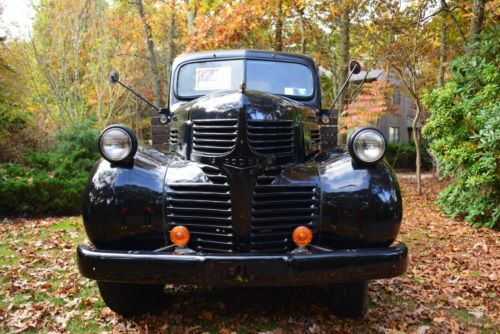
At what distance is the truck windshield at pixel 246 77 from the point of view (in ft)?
15.4

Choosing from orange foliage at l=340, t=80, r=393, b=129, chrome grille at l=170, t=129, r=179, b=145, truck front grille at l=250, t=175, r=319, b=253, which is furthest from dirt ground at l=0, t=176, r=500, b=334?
orange foliage at l=340, t=80, r=393, b=129

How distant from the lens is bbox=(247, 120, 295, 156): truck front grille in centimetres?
321

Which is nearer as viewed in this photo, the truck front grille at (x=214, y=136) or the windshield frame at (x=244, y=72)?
the truck front grille at (x=214, y=136)

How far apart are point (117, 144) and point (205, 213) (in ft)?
2.62

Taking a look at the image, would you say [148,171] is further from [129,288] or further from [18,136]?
[18,136]

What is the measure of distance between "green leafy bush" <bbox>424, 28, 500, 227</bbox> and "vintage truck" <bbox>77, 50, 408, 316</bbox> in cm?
407

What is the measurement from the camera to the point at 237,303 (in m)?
3.90

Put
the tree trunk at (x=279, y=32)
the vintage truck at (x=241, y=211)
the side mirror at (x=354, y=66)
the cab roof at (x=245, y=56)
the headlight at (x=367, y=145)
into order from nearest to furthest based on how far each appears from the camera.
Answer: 1. the vintage truck at (x=241, y=211)
2. the headlight at (x=367, y=145)
3. the side mirror at (x=354, y=66)
4. the cab roof at (x=245, y=56)
5. the tree trunk at (x=279, y=32)

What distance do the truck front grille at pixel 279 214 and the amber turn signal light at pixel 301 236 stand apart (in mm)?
48

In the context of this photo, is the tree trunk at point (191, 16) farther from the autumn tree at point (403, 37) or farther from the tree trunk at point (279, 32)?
the autumn tree at point (403, 37)

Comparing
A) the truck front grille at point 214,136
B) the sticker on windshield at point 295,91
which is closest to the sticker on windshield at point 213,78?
the sticker on windshield at point 295,91

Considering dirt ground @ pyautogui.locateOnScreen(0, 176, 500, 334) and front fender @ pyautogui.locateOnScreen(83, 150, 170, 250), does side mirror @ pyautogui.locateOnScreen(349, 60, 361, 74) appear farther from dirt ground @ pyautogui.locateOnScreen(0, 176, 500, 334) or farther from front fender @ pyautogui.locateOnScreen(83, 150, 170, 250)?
front fender @ pyautogui.locateOnScreen(83, 150, 170, 250)

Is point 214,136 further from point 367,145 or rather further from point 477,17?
point 477,17

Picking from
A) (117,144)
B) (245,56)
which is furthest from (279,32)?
(117,144)
